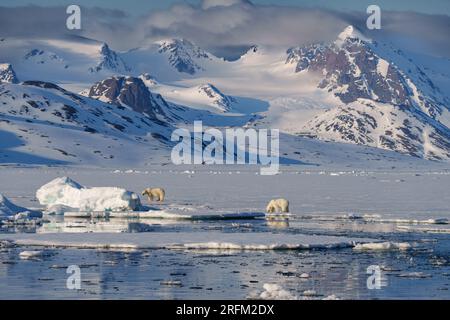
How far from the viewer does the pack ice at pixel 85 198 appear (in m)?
71.6

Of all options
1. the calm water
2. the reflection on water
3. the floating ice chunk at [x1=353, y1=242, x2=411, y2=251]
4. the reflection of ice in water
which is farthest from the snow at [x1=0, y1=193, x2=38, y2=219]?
the floating ice chunk at [x1=353, y1=242, x2=411, y2=251]

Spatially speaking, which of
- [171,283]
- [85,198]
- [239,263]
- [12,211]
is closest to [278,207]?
[85,198]

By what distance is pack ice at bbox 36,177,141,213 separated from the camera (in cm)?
7156

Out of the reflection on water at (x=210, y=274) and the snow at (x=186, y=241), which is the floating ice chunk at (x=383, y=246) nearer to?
the snow at (x=186, y=241)

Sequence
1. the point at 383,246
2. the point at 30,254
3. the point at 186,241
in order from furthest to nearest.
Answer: the point at 186,241 < the point at 383,246 < the point at 30,254

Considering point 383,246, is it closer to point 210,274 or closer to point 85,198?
point 210,274

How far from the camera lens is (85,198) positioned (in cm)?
7475

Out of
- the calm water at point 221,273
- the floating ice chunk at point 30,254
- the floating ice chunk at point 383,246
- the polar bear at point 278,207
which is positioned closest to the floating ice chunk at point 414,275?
the calm water at point 221,273

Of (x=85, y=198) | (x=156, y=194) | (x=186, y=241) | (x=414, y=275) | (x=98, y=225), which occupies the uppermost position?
(x=156, y=194)
